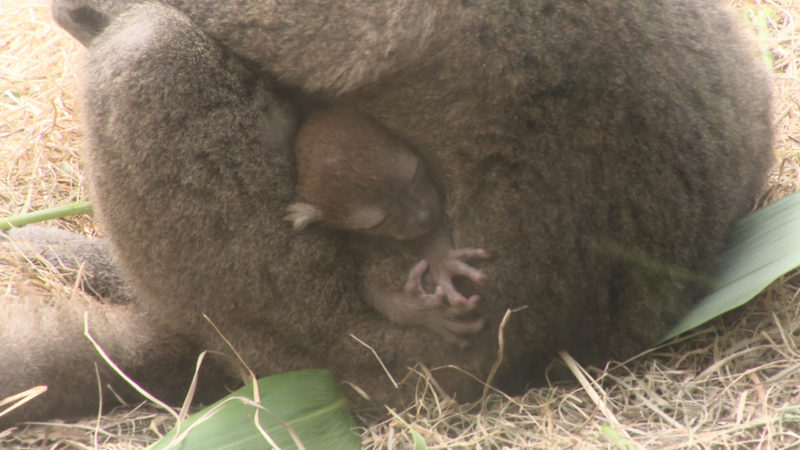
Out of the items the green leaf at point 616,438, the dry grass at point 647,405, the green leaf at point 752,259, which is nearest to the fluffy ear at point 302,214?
the dry grass at point 647,405

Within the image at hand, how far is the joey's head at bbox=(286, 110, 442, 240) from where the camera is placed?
7.18 ft

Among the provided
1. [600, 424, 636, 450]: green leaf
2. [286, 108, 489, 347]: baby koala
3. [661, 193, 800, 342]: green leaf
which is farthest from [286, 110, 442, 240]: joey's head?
[661, 193, 800, 342]: green leaf

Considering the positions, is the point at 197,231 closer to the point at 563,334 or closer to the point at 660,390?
the point at 563,334

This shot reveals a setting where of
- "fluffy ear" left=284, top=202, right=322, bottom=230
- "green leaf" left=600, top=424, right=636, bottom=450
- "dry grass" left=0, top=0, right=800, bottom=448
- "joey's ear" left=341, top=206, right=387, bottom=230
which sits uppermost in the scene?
"fluffy ear" left=284, top=202, right=322, bottom=230

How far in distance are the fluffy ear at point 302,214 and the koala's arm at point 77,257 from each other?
3.60 feet

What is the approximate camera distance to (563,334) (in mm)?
2305

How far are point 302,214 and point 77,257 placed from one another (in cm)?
133

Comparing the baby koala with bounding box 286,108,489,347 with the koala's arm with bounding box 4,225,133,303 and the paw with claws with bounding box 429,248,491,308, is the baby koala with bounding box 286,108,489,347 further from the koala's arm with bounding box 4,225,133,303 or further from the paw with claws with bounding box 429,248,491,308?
the koala's arm with bounding box 4,225,133,303

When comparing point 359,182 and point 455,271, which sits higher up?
point 359,182

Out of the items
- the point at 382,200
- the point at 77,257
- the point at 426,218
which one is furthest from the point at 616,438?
the point at 77,257

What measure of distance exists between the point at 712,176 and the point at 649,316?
0.44 m

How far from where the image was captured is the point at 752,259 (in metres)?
2.34

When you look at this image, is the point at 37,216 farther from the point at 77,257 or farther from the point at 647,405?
the point at 647,405

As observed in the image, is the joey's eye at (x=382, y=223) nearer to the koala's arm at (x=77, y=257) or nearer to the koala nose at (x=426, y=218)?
the koala nose at (x=426, y=218)
